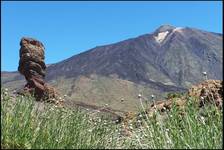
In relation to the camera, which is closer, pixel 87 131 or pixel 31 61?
pixel 87 131

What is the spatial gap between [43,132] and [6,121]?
0.50 meters

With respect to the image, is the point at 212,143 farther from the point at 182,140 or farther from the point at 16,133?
the point at 16,133

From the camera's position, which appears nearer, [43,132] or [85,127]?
[43,132]

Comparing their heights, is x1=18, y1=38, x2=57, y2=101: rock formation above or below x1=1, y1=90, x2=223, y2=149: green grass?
below

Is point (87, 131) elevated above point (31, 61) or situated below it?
above

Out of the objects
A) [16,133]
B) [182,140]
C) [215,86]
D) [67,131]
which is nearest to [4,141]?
[16,133]

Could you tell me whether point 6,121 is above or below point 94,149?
above

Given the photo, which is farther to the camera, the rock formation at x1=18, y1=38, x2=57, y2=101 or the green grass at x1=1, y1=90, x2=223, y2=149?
the rock formation at x1=18, y1=38, x2=57, y2=101

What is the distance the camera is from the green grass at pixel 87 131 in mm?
6335

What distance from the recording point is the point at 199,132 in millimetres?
6379

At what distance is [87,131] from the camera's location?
7887 millimetres

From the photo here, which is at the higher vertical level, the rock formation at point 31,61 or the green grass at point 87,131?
the green grass at point 87,131

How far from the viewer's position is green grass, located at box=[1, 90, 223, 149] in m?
6.34

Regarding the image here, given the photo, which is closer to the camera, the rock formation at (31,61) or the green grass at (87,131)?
the green grass at (87,131)
